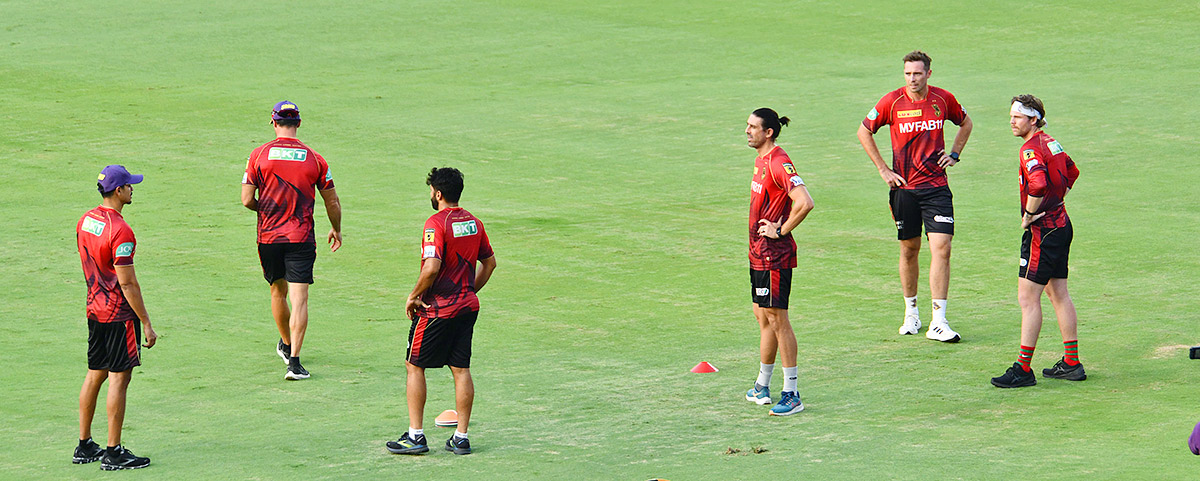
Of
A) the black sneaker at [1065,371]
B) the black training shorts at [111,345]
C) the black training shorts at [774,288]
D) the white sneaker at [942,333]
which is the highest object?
the black training shorts at [774,288]

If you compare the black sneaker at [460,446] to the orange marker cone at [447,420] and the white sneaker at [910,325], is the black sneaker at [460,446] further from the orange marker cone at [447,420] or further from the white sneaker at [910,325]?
the white sneaker at [910,325]

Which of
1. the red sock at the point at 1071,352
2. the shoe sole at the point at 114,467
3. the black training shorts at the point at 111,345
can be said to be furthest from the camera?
the red sock at the point at 1071,352

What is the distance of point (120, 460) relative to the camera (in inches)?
331

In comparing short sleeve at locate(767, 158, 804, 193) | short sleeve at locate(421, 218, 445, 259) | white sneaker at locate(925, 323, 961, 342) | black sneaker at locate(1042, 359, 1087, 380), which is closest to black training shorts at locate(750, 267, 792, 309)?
short sleeve at locate(767, 158, 804, 193)

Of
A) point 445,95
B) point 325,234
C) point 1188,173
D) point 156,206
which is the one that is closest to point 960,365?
point 325,234

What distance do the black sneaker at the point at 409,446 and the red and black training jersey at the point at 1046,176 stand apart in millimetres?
4761

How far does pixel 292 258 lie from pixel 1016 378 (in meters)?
5.77

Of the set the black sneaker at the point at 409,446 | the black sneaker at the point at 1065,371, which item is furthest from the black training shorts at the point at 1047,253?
the black sneaker at the point at 409,446

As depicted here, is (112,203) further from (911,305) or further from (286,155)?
(911,305)

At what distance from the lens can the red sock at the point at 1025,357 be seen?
9.81 m

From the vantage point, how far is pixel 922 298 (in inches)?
513

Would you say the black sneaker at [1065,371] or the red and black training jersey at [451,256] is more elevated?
the red and black training jersey at [451,256]

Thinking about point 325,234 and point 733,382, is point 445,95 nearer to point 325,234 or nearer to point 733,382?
point 325,234

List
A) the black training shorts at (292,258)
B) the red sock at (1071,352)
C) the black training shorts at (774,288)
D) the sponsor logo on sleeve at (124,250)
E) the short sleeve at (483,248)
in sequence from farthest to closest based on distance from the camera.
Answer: the black training shorts at (292,258) → the red sock at (1071,352) → the black training shorts at (774,288) → the short sleeve at (483,248) → the sponsor logo on sleeve at (124,250)
